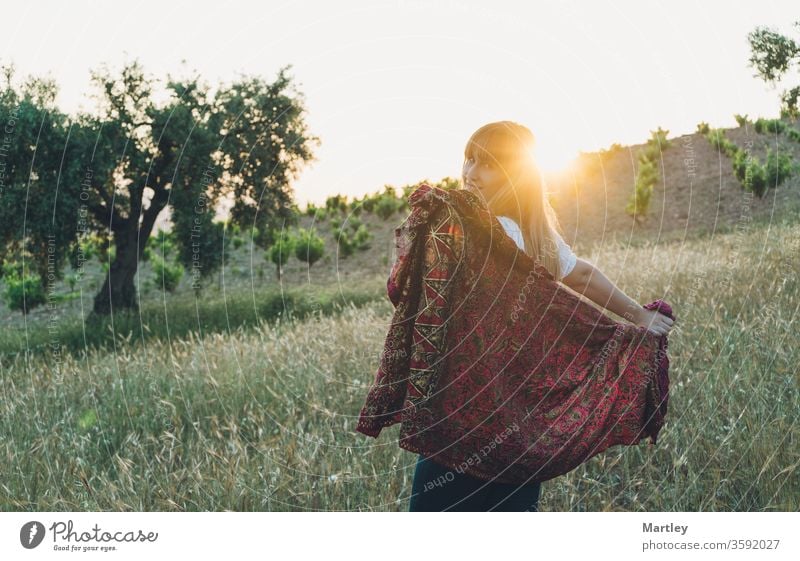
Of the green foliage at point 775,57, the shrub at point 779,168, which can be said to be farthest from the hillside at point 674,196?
the green foliage at point 775,57

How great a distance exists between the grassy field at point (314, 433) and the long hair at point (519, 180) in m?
1.78

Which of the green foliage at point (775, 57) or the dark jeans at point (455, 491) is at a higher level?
the green foliage at point (775, 57)

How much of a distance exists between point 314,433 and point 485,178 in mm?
2767

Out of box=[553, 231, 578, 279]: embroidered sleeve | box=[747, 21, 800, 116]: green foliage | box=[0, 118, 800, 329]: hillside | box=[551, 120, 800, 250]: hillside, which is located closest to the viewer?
box=[553, 231, 578, 279]: embroidered sleeve

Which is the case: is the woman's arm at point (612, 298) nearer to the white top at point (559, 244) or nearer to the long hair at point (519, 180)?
the white top at point (559, 244)

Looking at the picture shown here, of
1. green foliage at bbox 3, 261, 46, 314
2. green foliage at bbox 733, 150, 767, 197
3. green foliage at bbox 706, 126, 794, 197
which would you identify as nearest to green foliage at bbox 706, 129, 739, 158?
green foliage at bbox 706, 126, 794, 197

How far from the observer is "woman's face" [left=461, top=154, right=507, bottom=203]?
8.61 feet

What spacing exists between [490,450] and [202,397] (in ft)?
12.3

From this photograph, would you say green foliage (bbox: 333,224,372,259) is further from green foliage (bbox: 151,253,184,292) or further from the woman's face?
the woman's face

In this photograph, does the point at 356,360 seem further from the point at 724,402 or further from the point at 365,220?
the point at 365,220

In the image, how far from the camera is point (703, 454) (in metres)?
4.07

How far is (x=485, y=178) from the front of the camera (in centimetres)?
263

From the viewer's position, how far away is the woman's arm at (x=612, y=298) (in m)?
2.75
